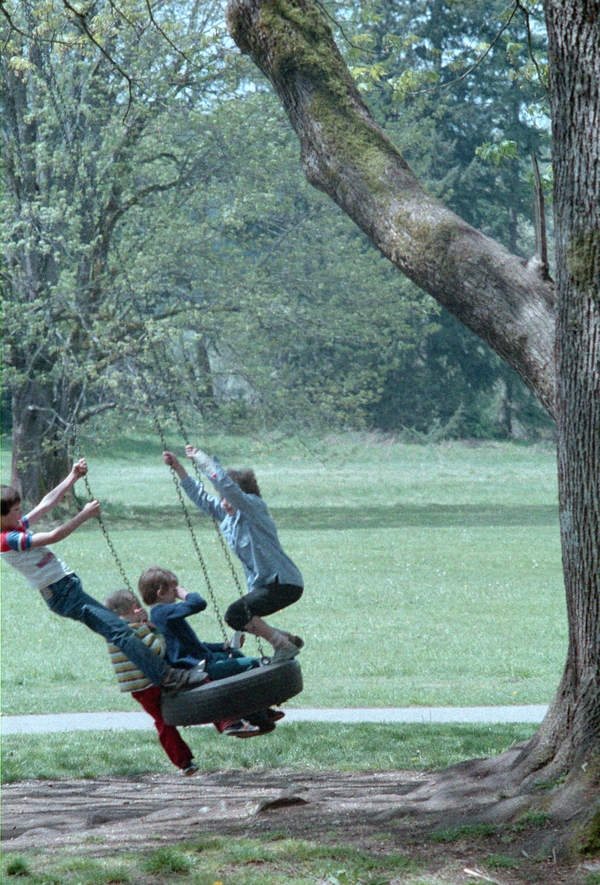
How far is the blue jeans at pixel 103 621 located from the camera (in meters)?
5.68

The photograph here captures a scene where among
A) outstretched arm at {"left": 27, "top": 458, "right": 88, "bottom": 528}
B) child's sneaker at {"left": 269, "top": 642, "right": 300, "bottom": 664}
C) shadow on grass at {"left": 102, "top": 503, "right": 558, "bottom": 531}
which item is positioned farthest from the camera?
shadow on grass at {"left": 102, "top": 503, "right": 558, "bottom": 531}

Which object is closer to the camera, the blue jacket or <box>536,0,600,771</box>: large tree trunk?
<box>536,0,600,771</box>: large tree trunk

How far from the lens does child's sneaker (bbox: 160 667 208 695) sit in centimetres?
568

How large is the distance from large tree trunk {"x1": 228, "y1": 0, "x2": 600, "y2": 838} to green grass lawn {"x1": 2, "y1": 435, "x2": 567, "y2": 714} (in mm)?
4639

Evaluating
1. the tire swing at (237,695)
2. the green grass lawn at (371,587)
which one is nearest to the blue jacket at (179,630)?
the tire swing at (237,695)

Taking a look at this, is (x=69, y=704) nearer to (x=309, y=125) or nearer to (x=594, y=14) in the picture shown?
(x=309, y=125)

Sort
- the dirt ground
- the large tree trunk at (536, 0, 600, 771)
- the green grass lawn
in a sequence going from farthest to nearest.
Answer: the green grass lawn → the large tree trunk at (536, 0, 600, 771) → the dirt ground

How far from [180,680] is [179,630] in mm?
356

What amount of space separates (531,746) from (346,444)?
36465 mm

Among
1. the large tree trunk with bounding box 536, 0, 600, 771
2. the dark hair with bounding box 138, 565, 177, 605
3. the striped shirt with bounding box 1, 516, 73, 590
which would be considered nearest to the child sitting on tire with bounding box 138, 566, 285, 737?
the dark hair with bounding box 138, 565, 177, 605

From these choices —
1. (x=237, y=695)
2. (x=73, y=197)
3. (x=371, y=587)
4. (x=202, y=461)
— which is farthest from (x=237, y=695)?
(x=73, y=197)

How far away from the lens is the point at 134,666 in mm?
5766

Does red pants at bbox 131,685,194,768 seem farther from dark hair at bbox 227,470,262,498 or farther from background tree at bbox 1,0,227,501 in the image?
background tree at bbox 1,0,227,501

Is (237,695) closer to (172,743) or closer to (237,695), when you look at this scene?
(237,695)
